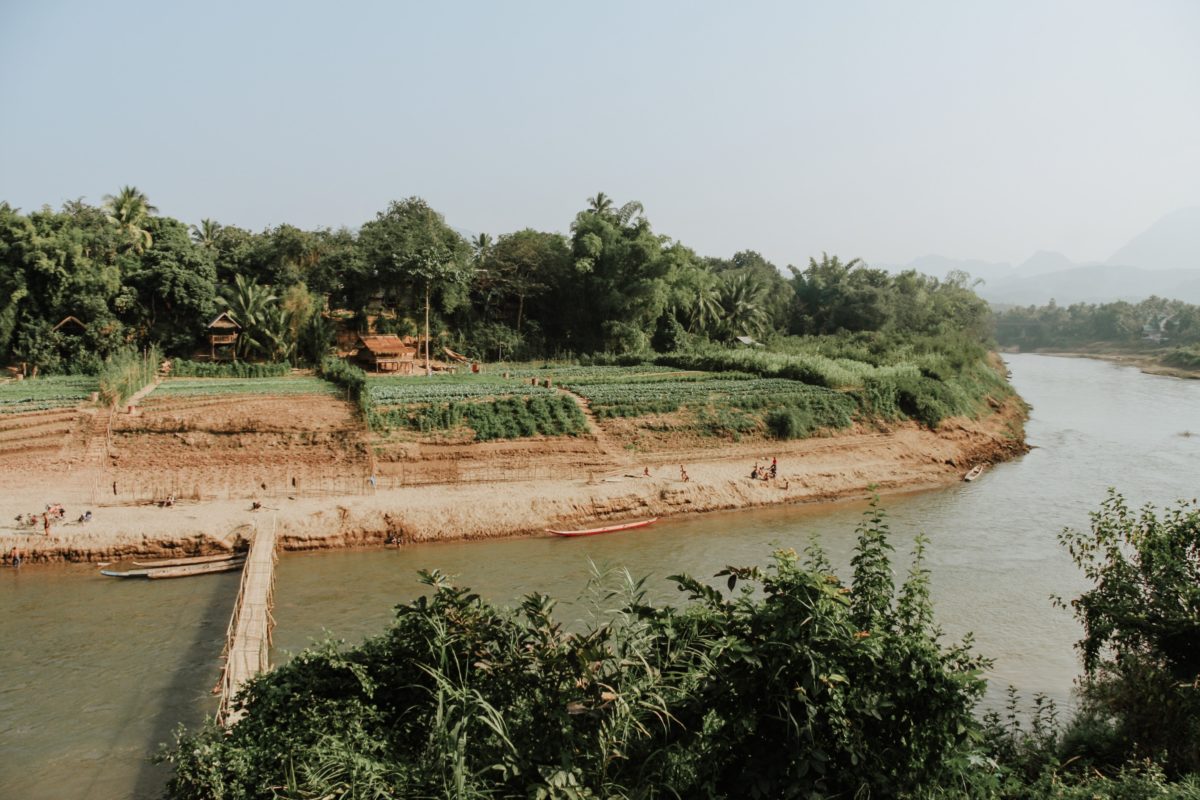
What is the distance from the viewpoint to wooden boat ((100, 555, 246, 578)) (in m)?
18.2

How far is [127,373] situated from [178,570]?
40.3 feet

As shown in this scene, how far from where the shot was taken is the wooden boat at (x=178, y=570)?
18219 millimetres

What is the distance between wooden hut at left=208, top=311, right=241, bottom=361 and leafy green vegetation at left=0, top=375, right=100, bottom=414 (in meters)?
5.32

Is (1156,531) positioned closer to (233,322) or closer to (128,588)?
(128,588)

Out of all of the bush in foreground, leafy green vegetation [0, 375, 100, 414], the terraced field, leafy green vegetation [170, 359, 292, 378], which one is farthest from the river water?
leafy green vegetation [170, 359, 292, 378]

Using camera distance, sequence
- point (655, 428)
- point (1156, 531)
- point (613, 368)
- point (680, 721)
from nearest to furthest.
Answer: point (680, 721) < point (1156, 531) < point (655, 428) < point (613, 368)

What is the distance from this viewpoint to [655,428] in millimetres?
29219

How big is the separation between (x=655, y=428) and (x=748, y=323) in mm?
28297

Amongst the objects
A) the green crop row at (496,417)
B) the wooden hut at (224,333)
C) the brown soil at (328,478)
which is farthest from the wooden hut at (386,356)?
the green crop row at (496,417)

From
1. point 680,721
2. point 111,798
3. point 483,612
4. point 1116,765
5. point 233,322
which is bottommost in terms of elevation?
point 111,798

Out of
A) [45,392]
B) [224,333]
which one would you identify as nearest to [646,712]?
[45,392]

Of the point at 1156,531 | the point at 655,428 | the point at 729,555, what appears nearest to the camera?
the point at 1156,531

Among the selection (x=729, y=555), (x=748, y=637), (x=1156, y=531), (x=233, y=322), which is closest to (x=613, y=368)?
(x=233, y=322)

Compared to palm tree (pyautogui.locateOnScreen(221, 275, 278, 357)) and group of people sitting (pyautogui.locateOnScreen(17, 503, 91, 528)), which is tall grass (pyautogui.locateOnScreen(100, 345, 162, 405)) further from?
group of people sitting (pyautogui.locateOnScreen(17, 503, 91, 528))
